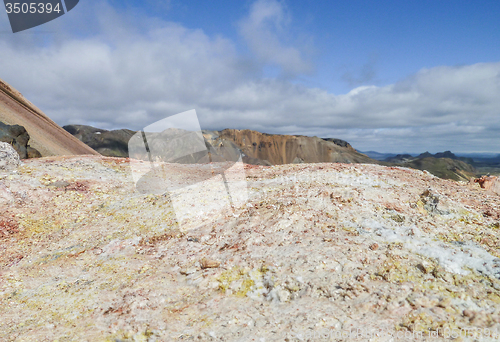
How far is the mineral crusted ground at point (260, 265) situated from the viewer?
6414 mm

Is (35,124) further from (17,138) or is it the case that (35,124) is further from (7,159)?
(7,159)

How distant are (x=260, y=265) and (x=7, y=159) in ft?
62.7

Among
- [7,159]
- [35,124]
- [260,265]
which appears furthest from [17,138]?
[260,265]

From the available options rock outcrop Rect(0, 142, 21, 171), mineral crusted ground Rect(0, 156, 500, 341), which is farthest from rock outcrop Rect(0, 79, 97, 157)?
mineral crusted ground Rect(0, 156, 500, 341)

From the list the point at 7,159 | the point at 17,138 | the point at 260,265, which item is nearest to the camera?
the point at 260,265

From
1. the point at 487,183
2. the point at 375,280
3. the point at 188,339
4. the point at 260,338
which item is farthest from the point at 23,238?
the point at 487,183

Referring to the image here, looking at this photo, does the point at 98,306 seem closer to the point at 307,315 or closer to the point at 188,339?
the point at 188,339

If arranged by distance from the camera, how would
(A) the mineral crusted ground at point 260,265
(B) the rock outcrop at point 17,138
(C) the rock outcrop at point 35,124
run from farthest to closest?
1. (C) the rock outcrop at point 35,124
2. (B) the rock outcrop at point 17,138
3. (A) the mineral crusted ground at point 260,265

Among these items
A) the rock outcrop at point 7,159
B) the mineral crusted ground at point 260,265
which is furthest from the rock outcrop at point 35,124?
→ the mineral crusted ground at point 260,265

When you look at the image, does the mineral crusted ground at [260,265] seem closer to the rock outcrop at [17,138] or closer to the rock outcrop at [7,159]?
the rock outcrop at [7,159]

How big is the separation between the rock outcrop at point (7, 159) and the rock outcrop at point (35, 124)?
30173 millimetres

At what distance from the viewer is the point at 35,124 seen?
162 feet

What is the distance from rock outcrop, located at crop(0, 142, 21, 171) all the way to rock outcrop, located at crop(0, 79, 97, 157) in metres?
30.2

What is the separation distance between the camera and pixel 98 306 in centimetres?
771
